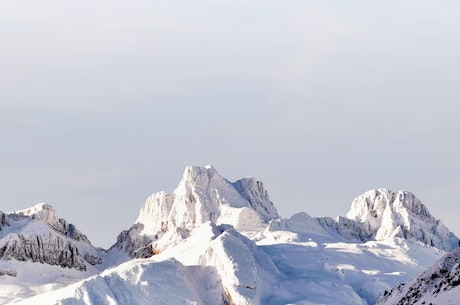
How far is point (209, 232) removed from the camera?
186375mm

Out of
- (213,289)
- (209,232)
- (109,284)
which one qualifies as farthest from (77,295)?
(209,232)

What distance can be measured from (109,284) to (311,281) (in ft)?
137

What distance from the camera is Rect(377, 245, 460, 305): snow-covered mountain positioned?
65.2m

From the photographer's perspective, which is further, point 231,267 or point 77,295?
point 231,267

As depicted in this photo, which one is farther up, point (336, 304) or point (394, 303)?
point (336, 304)

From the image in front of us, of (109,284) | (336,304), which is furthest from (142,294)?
(336,304)

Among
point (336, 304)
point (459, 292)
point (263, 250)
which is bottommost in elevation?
point (459, 292)

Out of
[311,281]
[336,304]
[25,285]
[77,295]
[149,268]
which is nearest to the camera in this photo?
[77,295]

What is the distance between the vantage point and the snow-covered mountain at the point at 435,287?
214 feet

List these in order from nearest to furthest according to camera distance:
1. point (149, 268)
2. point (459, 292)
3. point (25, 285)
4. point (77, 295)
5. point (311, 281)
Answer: point (459, 292), point (77, 295), point (149, 268), point (311, 281), point (25, 285)

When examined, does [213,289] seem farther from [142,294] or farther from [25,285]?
Result: [25,285]

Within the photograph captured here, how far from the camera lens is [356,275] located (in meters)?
198

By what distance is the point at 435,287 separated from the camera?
70125mm

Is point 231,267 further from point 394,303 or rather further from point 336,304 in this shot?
point 394,303
